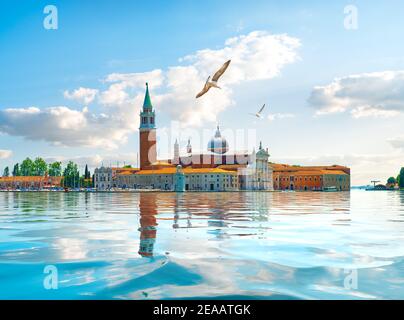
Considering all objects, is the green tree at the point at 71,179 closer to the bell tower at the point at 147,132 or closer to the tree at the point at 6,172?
the bell tower at the point at 147,132

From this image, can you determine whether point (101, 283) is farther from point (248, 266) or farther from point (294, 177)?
point (294, 177)

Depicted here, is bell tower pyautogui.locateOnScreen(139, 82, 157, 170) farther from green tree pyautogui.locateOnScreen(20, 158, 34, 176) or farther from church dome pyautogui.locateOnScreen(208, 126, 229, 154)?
green tree pyautogui.locateOnScreen(20, 158, 34, 176)

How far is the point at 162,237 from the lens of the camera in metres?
12.2

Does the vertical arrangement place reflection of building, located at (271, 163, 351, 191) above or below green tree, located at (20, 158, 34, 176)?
below

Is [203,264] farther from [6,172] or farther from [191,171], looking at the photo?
[6,172]

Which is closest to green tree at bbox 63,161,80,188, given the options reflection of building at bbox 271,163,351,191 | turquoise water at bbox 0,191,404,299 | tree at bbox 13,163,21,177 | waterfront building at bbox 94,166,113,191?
waterfront building at bbox 94,166,113,191

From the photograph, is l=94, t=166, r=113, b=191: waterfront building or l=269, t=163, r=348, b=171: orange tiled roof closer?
l=94, t=166, r=113, b=191: waterfront building

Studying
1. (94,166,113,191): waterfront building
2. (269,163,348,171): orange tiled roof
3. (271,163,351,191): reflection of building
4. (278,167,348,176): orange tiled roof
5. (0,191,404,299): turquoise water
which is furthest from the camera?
(269,163,348,171): orange tiled roof

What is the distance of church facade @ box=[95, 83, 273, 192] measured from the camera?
121 meters

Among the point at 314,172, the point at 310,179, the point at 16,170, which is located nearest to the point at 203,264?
the point at 310,179

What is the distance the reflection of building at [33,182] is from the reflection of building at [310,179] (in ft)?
191

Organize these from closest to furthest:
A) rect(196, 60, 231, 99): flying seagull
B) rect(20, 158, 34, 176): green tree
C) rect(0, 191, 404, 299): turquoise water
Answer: rect(0, 191, 404, 299): turquoise water
rect(196, 60, 231, 99): flying seagull
rect(20, 158, 34, 176): green tree
